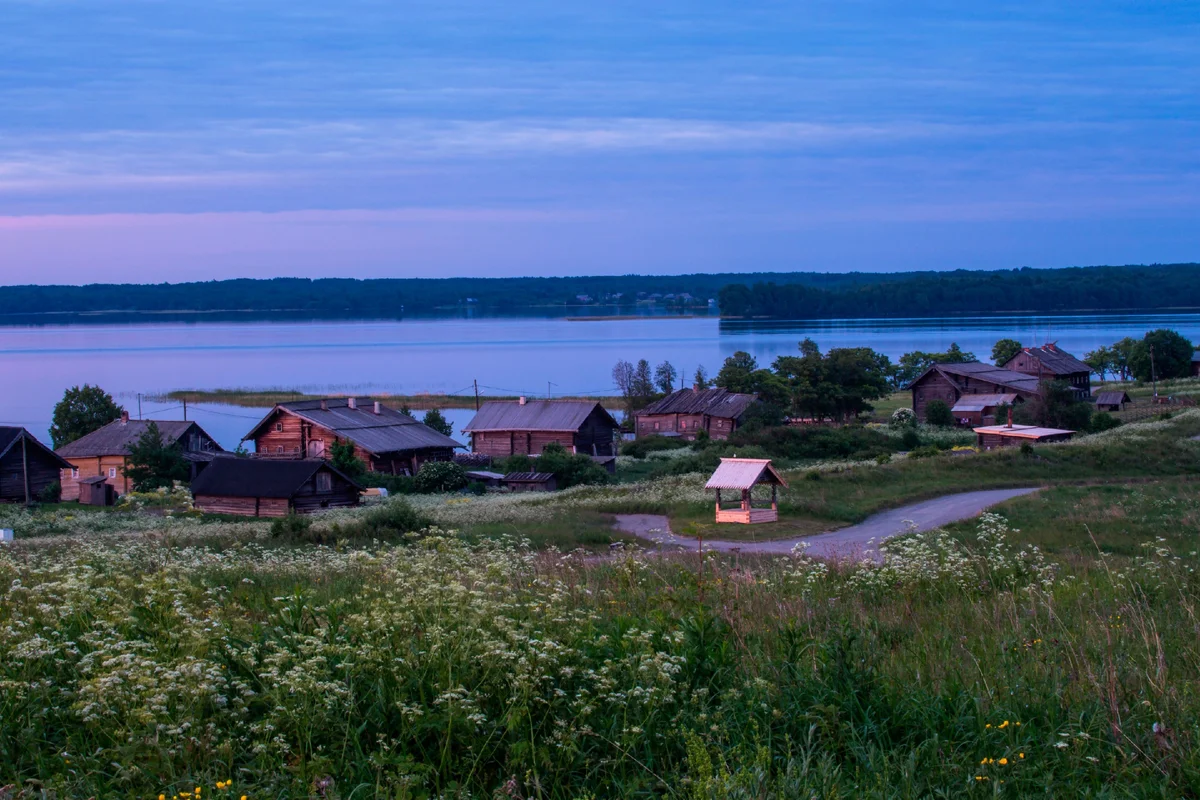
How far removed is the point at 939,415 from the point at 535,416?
25.2 metres

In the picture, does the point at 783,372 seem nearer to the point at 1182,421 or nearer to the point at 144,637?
the point at 1182,421

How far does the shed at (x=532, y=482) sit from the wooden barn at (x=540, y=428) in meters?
8.31

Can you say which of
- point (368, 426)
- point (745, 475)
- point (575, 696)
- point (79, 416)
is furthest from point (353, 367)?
point (575, 696)

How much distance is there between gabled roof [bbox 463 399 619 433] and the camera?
57562mm

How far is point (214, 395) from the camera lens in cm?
9650

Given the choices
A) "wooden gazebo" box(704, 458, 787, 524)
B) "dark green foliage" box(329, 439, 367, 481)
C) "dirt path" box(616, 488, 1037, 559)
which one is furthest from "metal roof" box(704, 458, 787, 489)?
"dark green foliage" box(329, 439, 367, 481)

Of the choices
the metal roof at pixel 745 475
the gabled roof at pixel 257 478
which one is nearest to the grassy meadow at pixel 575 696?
the metal roof at pixel 745 475

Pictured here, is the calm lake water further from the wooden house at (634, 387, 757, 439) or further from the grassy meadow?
the grassy meadow

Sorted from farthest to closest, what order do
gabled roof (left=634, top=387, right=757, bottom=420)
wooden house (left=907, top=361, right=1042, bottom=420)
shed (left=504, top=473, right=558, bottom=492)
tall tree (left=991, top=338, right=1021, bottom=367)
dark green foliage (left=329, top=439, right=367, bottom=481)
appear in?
tall tree (left=991, top=338, right=1021, bottom=367), wooden house (left=907, top=361, right=1042, bottom=420), gabled roof (left=634, top=387, right=757, bottom=420), shed (left=504, top=473, right=558, bottom=492), dark green foliage (left=329, top=439, right=367, bottom=481)

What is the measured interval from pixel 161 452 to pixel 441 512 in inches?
845

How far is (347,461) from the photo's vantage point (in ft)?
155

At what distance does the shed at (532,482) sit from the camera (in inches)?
1879

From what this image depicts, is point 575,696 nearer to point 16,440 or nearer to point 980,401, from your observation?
point 16,440

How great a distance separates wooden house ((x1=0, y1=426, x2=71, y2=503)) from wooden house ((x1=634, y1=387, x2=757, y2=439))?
33.3 meters
